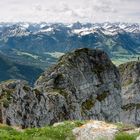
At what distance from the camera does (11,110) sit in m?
87.2

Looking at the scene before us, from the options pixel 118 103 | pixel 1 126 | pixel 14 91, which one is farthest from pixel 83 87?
pixel 1 126

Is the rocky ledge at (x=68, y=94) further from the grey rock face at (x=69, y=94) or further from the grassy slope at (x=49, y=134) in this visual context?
the grassy slope at (x=49, y=134)

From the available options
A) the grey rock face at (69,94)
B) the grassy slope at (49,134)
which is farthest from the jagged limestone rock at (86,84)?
the grassy slope at (49,134)

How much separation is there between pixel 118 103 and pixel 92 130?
15344 cm

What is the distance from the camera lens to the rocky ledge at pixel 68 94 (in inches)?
3691

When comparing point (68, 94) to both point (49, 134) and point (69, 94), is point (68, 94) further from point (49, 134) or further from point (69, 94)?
point (49, 134)

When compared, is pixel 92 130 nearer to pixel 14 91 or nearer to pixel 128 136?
pixel 128 136

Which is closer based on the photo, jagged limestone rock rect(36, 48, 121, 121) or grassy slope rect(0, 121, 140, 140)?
grassy slope rect(0, 121, 140, 140)

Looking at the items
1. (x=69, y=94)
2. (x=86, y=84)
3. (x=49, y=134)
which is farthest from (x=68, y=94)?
(x=49, y=134)

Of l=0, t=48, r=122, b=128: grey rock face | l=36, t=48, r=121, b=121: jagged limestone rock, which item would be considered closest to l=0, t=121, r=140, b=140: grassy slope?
l=0, t=48, r=122, b=128: grey rock face

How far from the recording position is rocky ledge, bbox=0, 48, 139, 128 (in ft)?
308

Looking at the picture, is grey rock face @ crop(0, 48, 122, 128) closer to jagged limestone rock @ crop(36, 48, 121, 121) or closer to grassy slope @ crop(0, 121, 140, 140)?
jagged limestone rock @ crop(36, 48, 121, 121)

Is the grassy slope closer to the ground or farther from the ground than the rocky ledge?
farther from the ground

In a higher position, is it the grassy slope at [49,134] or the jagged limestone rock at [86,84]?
the grassy slope at [49,134]
